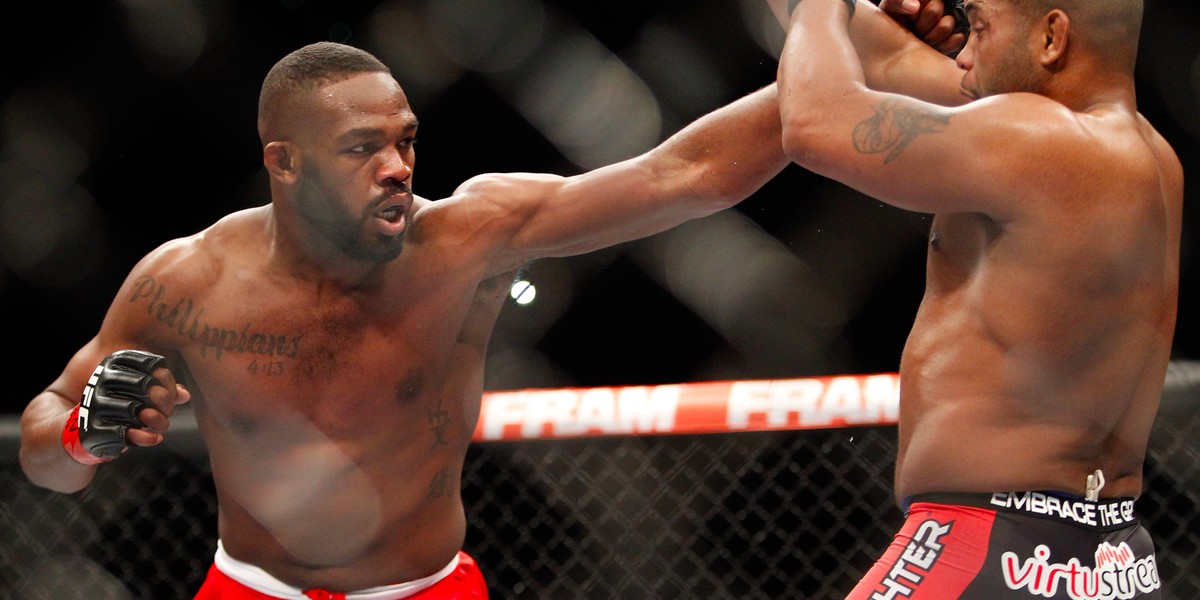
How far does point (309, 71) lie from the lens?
1.84 meters

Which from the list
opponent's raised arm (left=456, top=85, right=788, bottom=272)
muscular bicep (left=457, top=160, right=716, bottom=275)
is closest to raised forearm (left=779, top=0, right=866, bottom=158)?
opponent's raised arm (left=456, top=85, right=788, bottom=272)

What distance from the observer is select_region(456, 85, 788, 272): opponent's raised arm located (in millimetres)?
1793

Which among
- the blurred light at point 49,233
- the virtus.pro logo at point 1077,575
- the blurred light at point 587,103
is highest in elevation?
the virtus.pro logo at point 1077,575

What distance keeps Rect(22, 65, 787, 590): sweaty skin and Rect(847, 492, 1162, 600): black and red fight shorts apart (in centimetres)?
64

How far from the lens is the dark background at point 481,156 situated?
3484 millimetres

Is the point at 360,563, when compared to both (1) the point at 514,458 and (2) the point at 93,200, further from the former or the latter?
(2) the point at 93,200

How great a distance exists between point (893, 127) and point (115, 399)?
1.08m

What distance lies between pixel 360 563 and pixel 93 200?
2233 millimetres

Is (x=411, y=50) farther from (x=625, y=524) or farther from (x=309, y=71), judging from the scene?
(x=309, y=71)

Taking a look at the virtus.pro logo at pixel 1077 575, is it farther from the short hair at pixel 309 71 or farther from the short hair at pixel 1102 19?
the short hair at pixel 309 71

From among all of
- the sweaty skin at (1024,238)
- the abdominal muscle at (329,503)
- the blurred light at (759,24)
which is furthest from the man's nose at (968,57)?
the blurred light at (759,24)

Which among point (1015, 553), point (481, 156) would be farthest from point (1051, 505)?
point (481, 156)

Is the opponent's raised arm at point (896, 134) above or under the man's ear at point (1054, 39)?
under

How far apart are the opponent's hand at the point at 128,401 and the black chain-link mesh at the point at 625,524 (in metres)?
1.07
